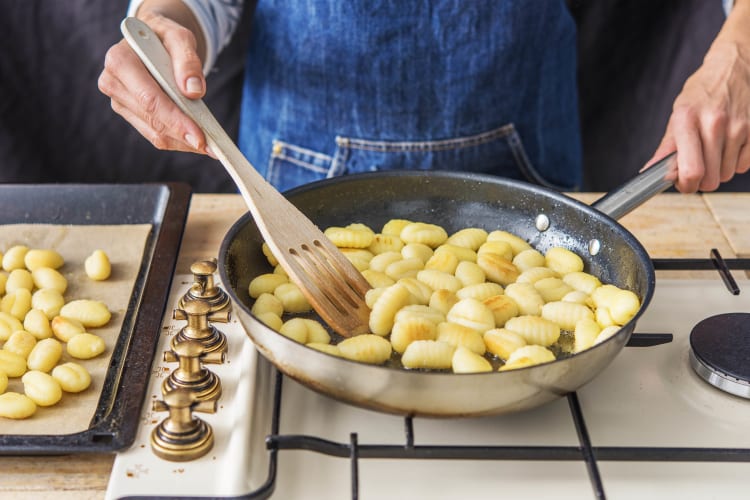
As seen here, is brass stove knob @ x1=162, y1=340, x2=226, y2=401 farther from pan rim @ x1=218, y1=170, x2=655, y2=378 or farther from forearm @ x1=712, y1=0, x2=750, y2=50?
forearm @ x1=712, y1=0, x2=750, y2=50

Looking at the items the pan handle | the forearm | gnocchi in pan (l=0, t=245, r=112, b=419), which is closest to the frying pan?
the pan handle

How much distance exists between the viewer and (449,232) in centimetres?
86

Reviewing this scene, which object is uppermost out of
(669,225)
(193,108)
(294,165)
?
(193,108)

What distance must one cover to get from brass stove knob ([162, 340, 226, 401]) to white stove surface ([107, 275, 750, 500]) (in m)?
0.01

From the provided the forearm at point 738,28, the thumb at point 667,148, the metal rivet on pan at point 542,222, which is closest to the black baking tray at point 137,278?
the metal rivet on pan at point 542,222

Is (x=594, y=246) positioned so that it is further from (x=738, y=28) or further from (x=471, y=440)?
(x=738, y=28)

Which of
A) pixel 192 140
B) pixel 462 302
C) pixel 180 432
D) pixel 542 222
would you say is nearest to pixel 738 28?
pixel 542 222

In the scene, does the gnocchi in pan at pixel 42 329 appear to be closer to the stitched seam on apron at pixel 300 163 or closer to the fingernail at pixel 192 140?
the fingernail at pixel 192 140

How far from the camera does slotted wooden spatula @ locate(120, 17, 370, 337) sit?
0.69 meters

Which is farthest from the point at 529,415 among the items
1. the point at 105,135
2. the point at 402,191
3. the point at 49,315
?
the point at 105,135

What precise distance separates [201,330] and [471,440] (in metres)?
0.24

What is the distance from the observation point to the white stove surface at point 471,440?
1.90 ft

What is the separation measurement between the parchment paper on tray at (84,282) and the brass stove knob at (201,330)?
0.24 ft

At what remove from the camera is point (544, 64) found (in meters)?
1.13
